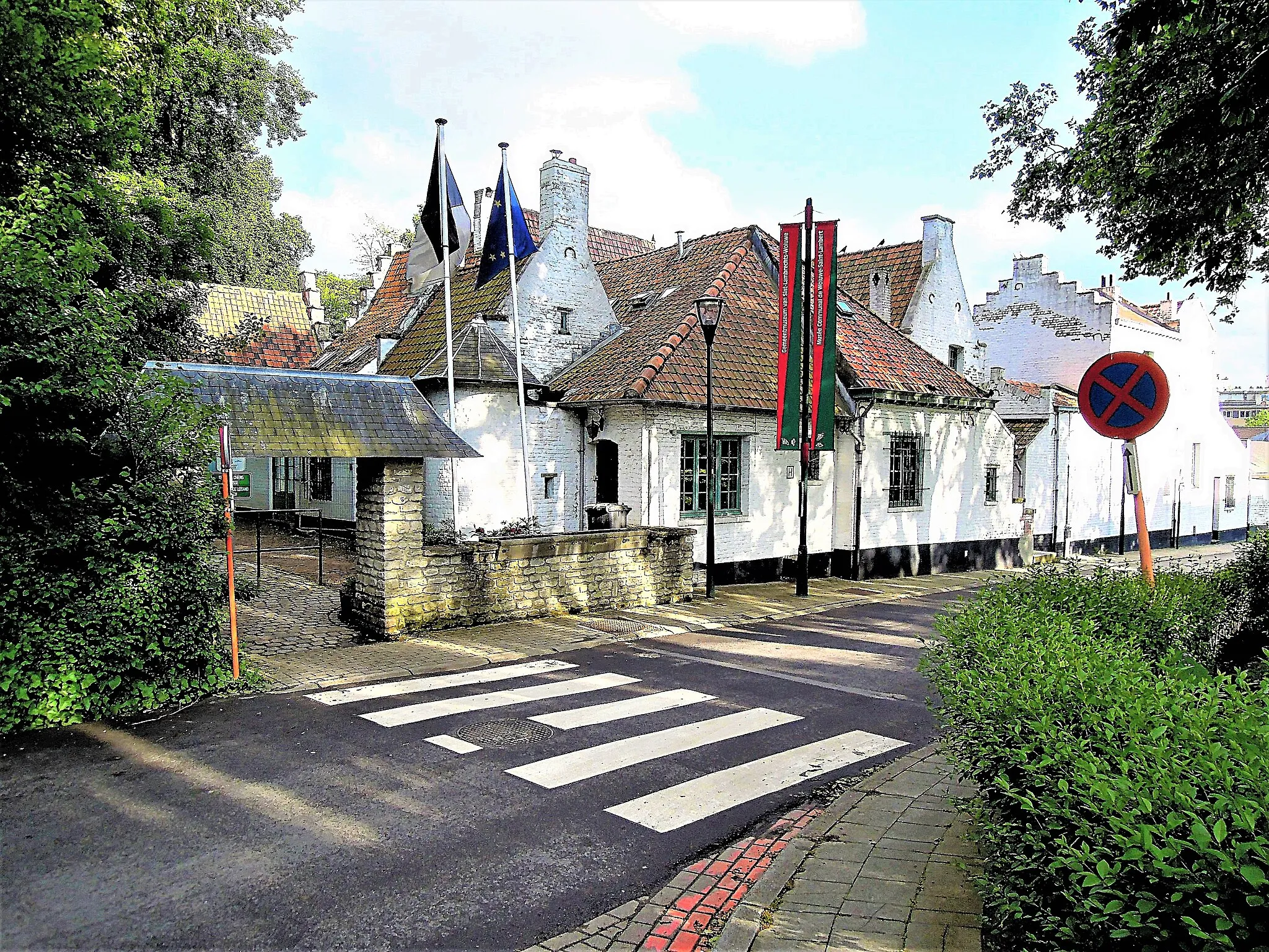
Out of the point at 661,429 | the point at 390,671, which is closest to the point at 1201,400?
the point at 661,429

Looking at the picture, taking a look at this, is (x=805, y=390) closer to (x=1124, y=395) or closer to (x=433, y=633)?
(x=433, y=633)

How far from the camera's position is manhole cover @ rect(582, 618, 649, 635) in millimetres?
12312

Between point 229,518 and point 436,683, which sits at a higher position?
point 229,518

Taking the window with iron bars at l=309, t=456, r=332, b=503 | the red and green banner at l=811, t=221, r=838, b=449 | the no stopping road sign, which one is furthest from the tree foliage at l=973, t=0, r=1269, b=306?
the window with iron bars at l=309, t=456, r=332, b=503

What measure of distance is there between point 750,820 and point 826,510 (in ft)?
47.2

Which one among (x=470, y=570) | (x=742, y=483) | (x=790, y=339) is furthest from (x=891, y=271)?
(x=470, y=570)

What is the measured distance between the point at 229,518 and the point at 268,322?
25.2 meters

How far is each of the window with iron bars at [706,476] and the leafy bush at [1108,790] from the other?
1206cm

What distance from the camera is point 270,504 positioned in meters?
27.1

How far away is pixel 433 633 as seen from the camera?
11.5 meters

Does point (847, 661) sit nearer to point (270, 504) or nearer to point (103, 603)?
point (103, 603)

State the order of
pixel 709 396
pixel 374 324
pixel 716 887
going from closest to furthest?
1. pixel 716 887
2. pixel 709 396
3. pixel 374 324

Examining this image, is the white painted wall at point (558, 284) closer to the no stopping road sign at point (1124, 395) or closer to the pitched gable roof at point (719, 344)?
the pitched gable roof at point (719, 344)

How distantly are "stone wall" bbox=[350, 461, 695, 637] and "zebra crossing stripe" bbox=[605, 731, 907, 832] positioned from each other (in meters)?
6.04
